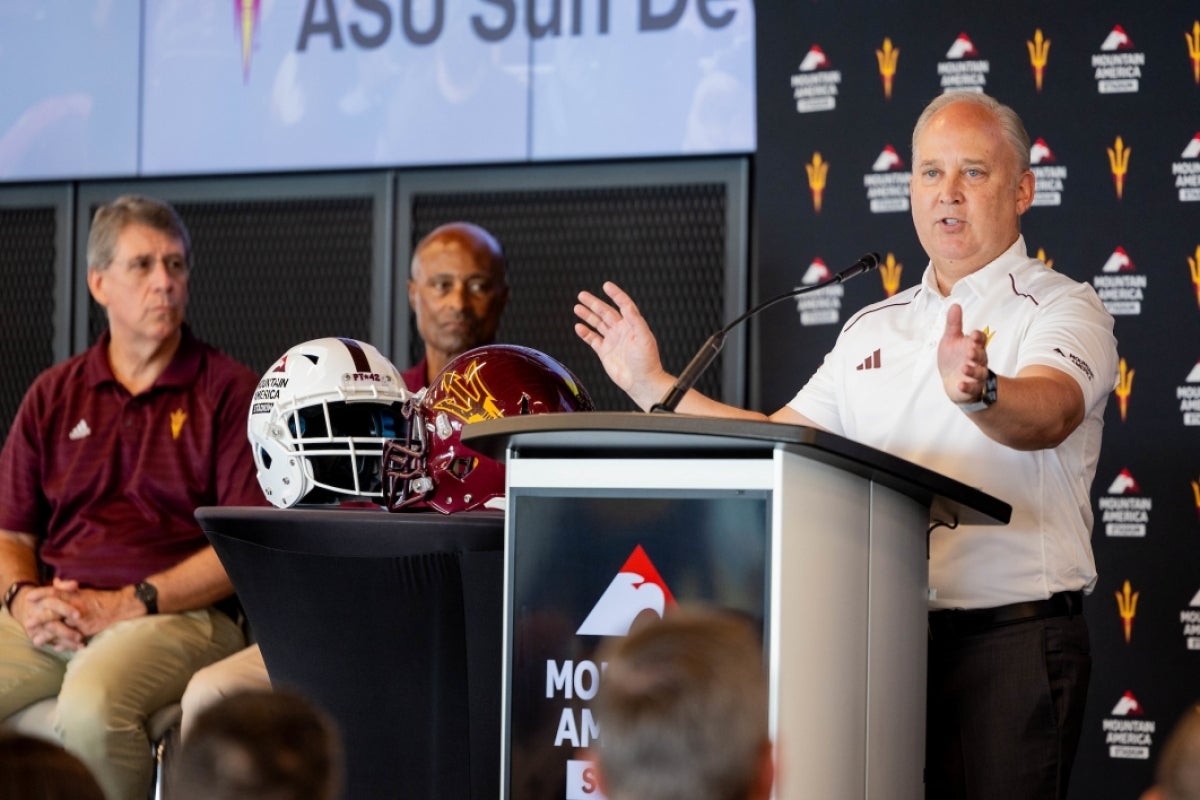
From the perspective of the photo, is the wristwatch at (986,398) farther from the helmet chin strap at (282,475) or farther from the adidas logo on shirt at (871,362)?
the helmet chin strap at (282,475)

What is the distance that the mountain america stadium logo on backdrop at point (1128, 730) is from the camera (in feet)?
12.9

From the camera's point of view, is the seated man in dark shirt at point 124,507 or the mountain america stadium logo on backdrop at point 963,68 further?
the mountain america stadium logo on backdrop at point 963,68

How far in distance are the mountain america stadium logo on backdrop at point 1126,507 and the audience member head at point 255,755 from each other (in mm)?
3104

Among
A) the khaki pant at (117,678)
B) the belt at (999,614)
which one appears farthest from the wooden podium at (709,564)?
the khaki pant at (117,678)

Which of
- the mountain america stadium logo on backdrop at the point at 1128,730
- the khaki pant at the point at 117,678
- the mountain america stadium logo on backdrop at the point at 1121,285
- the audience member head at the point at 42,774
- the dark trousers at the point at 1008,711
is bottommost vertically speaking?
the mountain america stadium logo on backdrop at the point at 1128,730

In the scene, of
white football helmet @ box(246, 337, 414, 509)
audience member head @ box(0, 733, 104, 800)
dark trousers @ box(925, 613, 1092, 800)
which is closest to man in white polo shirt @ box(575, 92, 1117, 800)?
dark trousers @ box(925, 613, 1092, 800)

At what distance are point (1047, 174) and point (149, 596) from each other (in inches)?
102

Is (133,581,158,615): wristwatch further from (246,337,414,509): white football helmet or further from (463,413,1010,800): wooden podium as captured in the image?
(463,413,1010,800): wooden podium

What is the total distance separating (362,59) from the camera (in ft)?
16.9

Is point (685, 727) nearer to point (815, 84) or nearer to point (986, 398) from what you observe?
point (986, 398)

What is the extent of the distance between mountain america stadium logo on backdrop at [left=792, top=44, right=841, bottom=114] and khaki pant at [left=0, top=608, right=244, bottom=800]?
2.17 meters

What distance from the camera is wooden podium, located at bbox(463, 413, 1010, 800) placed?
1.75 m

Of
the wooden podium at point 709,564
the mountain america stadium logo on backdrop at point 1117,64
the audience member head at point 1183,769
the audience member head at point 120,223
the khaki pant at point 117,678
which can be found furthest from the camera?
the mountain america stadium logo on backdrop at point 1117,64

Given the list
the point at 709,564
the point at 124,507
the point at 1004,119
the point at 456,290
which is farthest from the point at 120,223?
the point at 709,564
